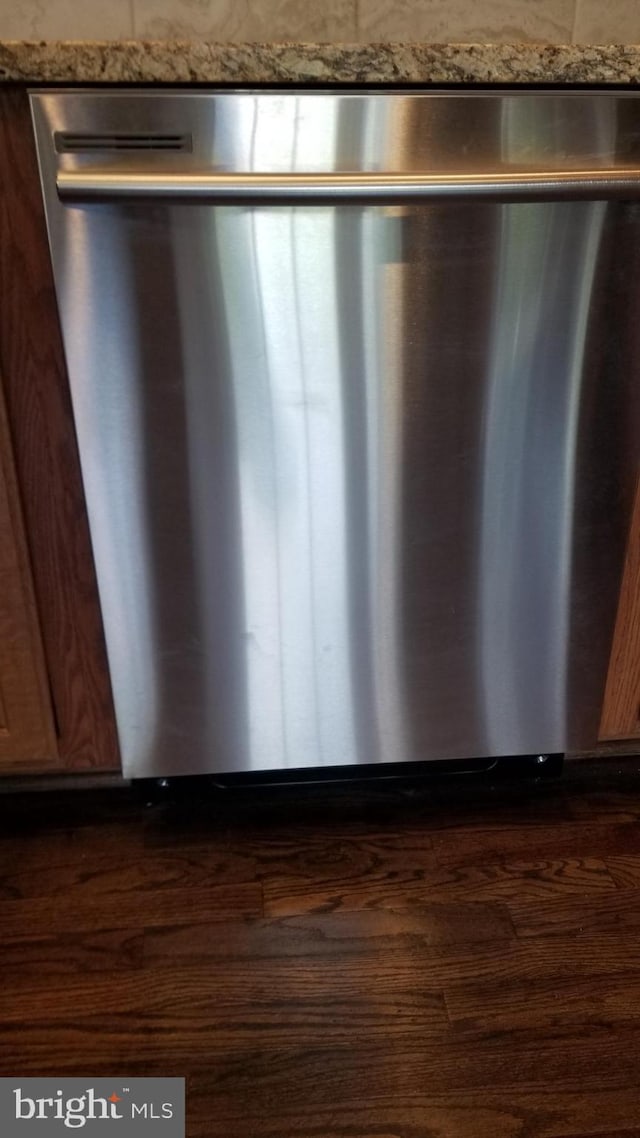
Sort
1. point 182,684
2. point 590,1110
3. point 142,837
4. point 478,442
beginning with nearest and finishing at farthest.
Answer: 1. point 590,1110
2. point 478,442
3. point 182,684
4. point 142,837

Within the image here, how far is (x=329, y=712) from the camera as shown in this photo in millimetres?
1125

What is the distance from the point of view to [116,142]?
81 centimetres

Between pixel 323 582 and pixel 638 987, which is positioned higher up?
pixel 323 582

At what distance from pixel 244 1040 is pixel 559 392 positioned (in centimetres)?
81

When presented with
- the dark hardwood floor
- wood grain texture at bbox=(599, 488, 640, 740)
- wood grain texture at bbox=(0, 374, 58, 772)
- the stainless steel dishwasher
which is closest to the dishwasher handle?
the stainless steel dishwasher

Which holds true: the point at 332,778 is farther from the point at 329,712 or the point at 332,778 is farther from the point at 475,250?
the point at 475,250

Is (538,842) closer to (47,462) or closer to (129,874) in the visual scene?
(129,874)

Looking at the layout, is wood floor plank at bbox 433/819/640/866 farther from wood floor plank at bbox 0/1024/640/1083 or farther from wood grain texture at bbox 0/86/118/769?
wood grain texture at bbox 0/86/118/769

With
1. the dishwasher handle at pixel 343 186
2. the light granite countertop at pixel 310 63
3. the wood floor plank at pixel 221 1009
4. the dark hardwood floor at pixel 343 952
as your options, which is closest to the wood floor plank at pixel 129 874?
the dark hardwood floor at pixel 343 952

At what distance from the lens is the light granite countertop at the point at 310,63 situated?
77 centimetres

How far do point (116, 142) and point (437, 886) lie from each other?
96cm

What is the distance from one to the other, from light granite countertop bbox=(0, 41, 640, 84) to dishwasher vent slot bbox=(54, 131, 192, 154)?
0.05 metres

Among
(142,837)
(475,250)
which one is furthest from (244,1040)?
(475,250)

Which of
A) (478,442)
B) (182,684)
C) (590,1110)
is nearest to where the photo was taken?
(590,1110)
